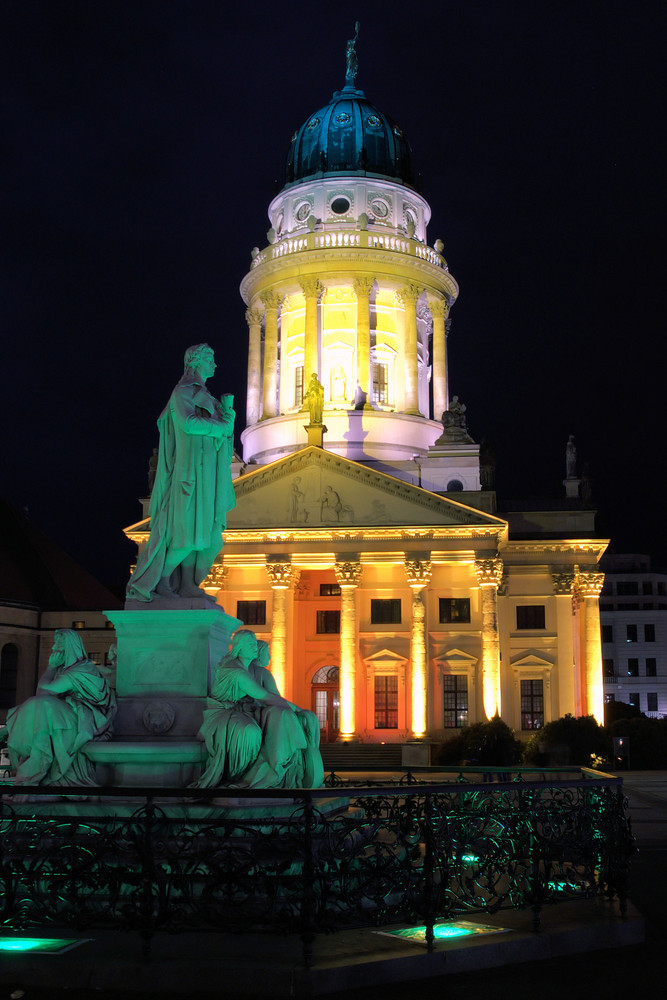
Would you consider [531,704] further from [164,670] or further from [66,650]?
[66,650]

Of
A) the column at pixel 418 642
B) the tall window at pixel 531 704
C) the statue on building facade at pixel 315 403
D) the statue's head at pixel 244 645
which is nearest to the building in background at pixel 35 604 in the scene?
the statue on building facade at pixel 315 403

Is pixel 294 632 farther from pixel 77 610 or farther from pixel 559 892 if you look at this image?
pixel 559 892

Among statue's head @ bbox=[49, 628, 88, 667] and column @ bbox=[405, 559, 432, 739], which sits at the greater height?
column @ bbox=[405, 559, 432, 739]

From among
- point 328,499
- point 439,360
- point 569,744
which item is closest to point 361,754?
point 569,744

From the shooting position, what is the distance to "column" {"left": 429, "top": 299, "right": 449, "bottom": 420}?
67250 millimetres

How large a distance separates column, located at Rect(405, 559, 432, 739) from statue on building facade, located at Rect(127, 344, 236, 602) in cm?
4013

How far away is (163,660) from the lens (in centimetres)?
1089

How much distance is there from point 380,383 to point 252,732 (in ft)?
190

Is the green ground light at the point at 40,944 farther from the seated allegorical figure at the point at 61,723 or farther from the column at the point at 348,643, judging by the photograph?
the column at the point at 348,643

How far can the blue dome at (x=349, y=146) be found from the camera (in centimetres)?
6988

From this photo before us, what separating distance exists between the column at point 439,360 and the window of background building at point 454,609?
1605 centimetres

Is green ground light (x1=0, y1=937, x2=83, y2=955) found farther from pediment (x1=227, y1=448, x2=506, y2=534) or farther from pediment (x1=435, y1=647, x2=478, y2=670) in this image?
pediment (x1=435, y1=647, x2=478, y2=670)

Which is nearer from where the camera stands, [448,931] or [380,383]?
[448,931]

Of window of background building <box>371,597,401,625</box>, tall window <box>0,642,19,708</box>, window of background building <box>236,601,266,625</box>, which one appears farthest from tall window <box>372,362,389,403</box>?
tall window <box>0,642,19,708</box>
